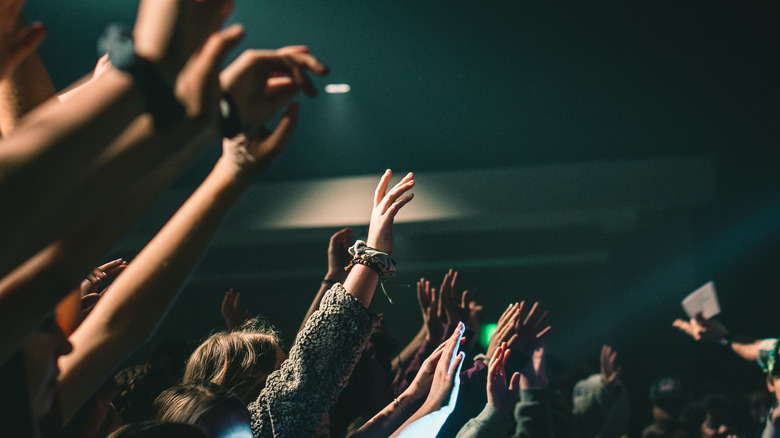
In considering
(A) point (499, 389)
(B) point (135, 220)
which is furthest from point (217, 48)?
(A) point (499, 389)

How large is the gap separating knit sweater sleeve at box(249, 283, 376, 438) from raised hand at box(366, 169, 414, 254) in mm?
148

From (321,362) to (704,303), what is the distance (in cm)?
323

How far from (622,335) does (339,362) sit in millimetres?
8001

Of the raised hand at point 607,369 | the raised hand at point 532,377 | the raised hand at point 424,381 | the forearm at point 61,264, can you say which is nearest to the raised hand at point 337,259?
the raised hand at point 424,381

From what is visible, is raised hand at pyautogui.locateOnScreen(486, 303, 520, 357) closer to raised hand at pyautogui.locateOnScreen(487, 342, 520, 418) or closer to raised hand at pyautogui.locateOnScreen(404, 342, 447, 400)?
raised hand at pyautogui.locateOnScreen(487, 342, 520, 418)

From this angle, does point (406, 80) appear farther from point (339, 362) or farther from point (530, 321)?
point (339, 362)

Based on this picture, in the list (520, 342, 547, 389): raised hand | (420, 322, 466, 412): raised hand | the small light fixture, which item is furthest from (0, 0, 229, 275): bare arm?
the small light fixture

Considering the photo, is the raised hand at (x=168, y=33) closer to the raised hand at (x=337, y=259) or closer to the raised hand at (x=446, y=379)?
the raised hand at (x=446, y=379)

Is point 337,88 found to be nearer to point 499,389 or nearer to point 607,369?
point 607,369

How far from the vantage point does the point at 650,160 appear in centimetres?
742

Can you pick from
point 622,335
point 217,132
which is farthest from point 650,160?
point 217,132

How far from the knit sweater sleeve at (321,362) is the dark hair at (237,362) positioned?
0.83 feet

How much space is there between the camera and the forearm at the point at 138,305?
2.57 ft

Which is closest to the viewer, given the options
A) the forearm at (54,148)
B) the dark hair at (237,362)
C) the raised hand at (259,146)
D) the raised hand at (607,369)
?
the forearm at (54,148)
